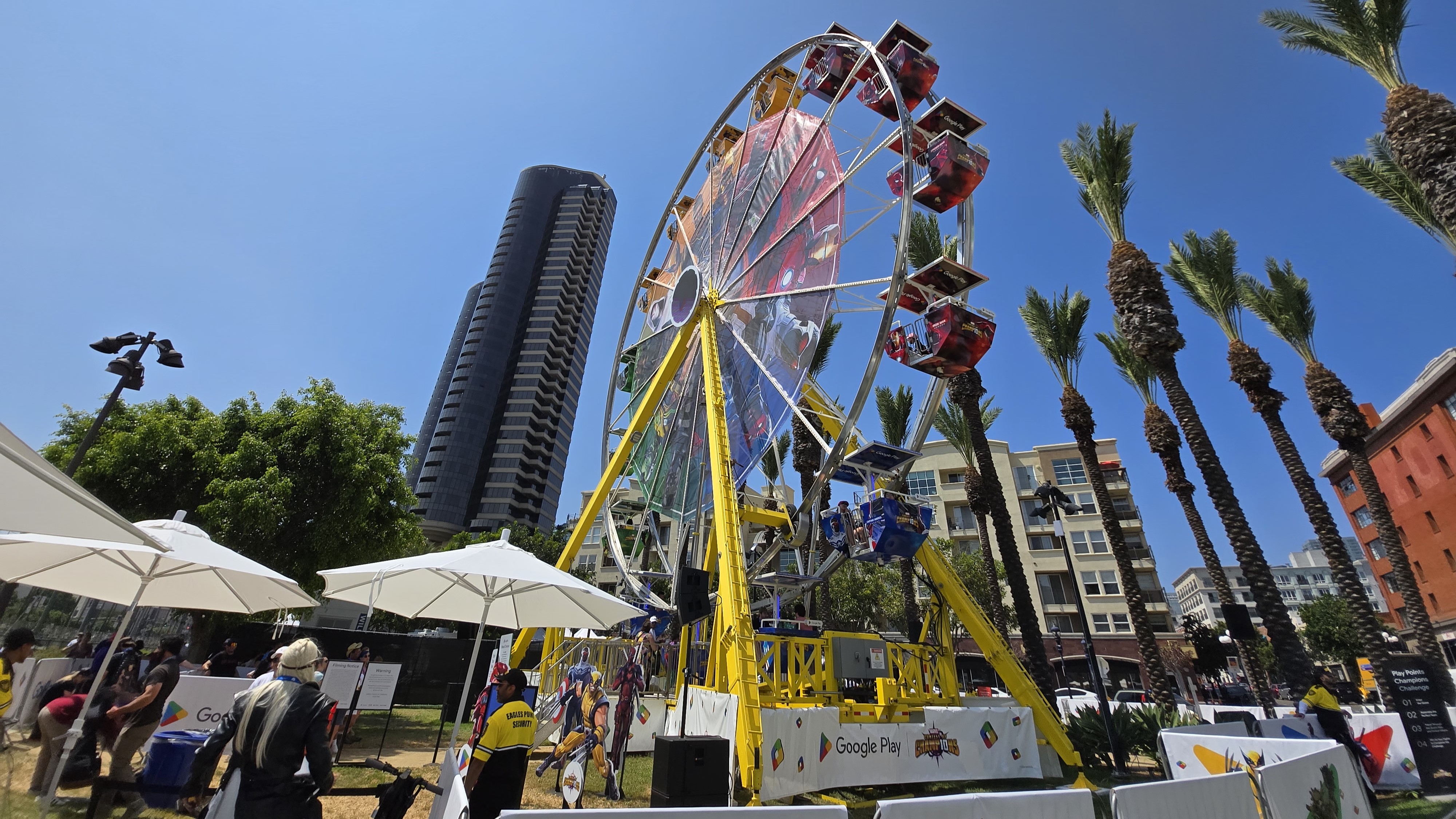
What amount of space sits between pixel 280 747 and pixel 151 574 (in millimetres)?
6234

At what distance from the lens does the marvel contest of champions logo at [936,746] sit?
1099 centimetres

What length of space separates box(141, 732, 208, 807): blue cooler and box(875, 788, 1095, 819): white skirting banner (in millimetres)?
7215

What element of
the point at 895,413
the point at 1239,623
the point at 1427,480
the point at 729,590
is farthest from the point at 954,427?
the point at 1427,480

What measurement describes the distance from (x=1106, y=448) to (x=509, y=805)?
204 feet

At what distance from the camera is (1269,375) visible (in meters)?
21.4

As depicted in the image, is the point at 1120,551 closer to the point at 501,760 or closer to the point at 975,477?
the point at 975,477

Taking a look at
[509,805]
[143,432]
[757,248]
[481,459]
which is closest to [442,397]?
[481,459]

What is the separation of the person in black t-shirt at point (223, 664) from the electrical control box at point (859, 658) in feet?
40.7

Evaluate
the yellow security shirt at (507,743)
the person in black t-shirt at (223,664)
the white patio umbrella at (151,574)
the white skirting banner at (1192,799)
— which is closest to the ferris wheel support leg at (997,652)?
the white skirting banner at (1192,799)

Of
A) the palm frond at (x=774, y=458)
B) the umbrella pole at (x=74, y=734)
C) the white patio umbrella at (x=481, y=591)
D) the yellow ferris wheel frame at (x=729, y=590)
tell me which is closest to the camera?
the umbrella pole at (x=74, y=734)

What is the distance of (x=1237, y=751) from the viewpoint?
7.55 metres

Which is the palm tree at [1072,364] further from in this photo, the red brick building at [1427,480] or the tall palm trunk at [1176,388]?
the red brick building at [1427,480]

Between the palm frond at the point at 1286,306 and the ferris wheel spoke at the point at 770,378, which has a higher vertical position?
the palm frond at the point at 1286,306

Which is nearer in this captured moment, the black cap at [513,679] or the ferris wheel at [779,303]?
the black cap at [513,679]
